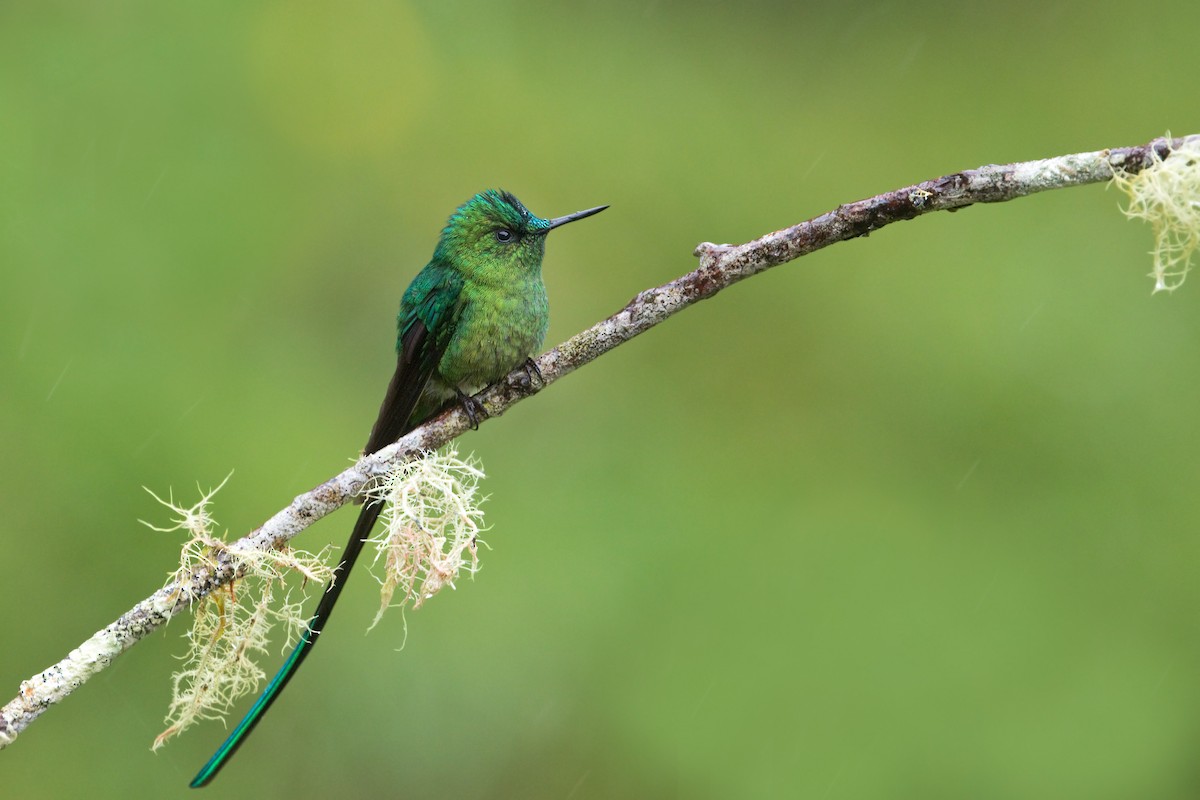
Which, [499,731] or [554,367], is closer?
[554,367]

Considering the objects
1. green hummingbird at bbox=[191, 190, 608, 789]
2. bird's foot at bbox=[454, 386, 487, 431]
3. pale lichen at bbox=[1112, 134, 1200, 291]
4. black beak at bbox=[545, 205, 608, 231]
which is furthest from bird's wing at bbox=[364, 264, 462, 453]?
pale lichen at bbox=[1112, 134, 1200, 291]

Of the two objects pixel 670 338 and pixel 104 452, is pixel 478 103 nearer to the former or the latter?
pixel 670 338

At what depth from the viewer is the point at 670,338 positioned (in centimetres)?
477

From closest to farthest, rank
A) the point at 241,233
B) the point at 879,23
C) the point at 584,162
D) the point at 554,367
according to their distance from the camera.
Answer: the point at 554,367 → the point at 241,233 → the point at 584,162 → the point at 879,23

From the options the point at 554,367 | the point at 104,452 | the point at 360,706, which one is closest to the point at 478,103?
the point at 104,452

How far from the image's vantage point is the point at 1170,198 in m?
1.48

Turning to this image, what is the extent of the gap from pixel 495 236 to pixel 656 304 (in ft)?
3.05

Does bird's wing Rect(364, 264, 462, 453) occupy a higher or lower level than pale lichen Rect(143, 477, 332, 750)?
higher

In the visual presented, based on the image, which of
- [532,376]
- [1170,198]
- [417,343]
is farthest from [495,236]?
[1170,198]

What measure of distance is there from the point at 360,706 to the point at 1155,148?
316 cm

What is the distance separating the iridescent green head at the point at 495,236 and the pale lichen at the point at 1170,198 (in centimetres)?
134

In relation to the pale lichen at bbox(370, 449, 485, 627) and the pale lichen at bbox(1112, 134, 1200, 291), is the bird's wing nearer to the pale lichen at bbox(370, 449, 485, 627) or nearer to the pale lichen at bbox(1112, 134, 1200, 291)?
the pale lichen at bbox(370, 449, 485, 627)

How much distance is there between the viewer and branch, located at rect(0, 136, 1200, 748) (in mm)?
1499

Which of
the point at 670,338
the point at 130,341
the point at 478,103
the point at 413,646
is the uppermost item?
the point at 478,103
